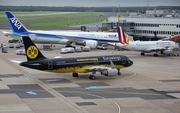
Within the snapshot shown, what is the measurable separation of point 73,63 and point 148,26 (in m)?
61.1

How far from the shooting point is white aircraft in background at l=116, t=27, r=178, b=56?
85375 mm

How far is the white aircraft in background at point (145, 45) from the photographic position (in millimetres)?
85375

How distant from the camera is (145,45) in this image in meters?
87.4

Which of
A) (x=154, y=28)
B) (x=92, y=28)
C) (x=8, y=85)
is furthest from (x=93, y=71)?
(x=92, y=28)

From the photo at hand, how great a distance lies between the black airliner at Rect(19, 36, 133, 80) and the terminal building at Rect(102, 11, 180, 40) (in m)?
50.1

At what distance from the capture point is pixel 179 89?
52781 millimetres

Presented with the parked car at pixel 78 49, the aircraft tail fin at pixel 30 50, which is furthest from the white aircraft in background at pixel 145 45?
the aircraft tail fin at pixel 30 50

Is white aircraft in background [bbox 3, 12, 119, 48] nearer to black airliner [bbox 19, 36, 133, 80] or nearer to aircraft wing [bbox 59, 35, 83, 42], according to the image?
aircraft wing [bbox 59, 35, 83, 42]

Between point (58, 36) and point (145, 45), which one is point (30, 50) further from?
point (58, 36)

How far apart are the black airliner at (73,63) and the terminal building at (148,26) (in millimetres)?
50091

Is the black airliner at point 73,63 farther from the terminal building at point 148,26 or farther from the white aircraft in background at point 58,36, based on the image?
the terminal building at point 148,26

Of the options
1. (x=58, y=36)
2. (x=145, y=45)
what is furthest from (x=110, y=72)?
(x=58, y=36)

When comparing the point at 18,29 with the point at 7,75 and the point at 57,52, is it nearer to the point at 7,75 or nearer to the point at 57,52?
the point at 57,52

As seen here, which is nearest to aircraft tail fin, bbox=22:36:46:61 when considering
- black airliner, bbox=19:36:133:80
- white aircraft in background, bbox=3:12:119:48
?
black airliner, bbox=19:36:133:80
